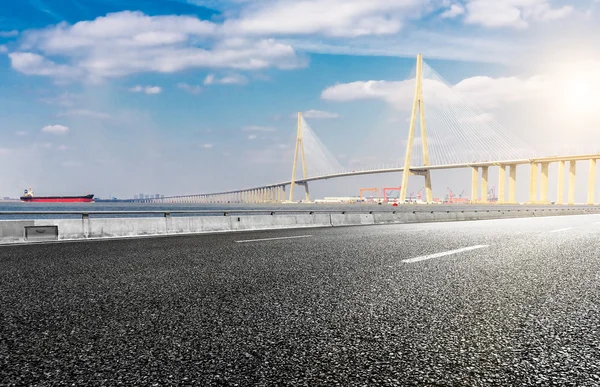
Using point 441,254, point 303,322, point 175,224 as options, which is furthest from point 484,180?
point 303,322

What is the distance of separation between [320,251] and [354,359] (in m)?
5.83

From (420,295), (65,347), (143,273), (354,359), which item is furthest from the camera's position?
(143,273)

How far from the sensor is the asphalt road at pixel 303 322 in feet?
8.72

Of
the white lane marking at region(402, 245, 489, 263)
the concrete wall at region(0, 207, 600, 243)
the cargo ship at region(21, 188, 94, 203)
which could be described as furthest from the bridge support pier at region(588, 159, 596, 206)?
the cargo ship at region(21, 188, 94, 203)

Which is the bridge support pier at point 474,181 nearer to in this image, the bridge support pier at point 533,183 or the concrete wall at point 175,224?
the bridge support pier at point 533,183

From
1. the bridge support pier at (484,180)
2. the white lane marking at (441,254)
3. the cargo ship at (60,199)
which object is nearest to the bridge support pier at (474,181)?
the bridge support pier at (484,180)

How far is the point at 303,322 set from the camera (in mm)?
3725

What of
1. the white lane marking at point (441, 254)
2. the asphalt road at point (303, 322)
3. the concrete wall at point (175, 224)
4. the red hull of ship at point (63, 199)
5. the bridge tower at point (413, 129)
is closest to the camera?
the asphalt road at point (303, 322)

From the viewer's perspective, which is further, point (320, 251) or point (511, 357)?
point (320, 251)

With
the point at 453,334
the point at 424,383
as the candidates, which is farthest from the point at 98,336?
the point at 453,334

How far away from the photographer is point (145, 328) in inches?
140

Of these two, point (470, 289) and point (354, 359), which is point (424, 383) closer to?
point (354, 359)

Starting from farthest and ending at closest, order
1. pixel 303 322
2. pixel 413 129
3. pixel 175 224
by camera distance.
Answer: pixel 413 129 < pixel 175 224 < pixel 303 322

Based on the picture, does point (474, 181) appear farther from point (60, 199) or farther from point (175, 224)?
point (60, 199)
